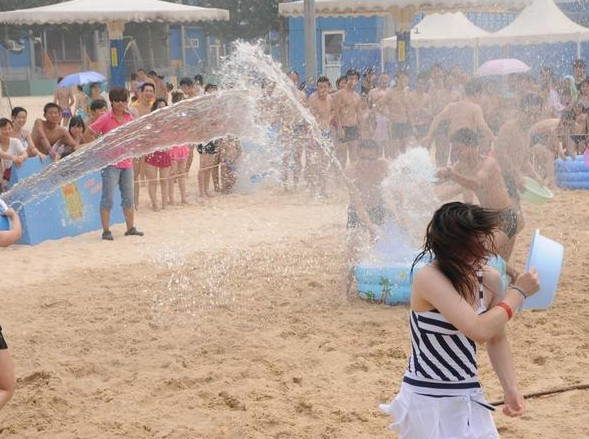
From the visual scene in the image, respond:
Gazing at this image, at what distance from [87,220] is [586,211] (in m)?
6.05

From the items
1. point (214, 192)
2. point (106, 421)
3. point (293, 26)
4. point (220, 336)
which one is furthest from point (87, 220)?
point (293, 26)

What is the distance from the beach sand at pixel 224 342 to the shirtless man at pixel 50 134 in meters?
1.24

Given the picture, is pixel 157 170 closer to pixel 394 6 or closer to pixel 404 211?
pixel 404 211

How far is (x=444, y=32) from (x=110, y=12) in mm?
11716

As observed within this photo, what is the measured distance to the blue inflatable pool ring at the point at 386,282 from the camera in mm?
6926

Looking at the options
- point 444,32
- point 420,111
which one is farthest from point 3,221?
point 444,32

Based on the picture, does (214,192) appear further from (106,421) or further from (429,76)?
(106,421)

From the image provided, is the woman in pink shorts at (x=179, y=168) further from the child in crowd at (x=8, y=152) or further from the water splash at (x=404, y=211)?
the water splash at (x=404, y=211)

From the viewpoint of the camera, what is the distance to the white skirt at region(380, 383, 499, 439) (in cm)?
307

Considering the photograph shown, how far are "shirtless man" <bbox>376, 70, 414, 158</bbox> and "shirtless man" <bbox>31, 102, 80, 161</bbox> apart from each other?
5556mm

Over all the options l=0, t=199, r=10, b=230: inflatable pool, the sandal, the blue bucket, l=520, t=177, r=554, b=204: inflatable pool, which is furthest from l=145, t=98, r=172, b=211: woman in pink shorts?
l=0, t=199, r=10, b=230: inflatable pool

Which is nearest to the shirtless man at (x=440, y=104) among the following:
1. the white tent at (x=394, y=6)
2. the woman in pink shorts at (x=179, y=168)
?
the white tent at (x=394, y=6)

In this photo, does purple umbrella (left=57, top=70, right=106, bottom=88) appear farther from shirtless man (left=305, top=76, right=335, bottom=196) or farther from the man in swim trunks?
the man in swim trunks

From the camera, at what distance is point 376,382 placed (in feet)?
17.9
